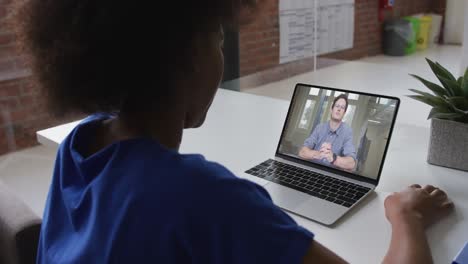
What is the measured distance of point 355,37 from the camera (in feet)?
12.0

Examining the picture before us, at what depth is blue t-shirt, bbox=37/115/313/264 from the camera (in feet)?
1.81

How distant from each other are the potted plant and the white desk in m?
0.03

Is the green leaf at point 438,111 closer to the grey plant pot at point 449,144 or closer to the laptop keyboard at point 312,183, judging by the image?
the grey plant pot at point 449,144

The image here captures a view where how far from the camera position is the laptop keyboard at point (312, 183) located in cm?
104

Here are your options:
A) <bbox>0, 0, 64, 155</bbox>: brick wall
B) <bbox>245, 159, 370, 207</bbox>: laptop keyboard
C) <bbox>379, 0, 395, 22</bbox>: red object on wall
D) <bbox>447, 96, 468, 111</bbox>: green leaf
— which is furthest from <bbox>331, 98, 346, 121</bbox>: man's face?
<bbox>379, 0, 395, 22</bbox>: red object on wall

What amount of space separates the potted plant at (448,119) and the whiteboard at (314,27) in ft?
7.11

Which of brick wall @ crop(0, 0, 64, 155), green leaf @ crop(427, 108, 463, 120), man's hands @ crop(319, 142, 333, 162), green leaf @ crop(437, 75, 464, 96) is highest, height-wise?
green leaf @ crop(437, 75, 464, 96)

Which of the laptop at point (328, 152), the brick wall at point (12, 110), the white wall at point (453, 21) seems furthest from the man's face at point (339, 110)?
the brick wall at point (12, 110)

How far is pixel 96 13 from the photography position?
579 mm

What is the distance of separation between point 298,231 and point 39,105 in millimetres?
448

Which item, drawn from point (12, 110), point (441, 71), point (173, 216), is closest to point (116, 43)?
point (173, 216)

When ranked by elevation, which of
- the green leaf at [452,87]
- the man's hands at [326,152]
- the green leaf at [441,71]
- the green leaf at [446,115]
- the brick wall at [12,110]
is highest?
the green leaf at [441,71]

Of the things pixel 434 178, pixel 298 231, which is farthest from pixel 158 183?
pixel 434 178

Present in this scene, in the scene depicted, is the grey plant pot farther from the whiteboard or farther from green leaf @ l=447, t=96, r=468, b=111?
the whiteboard
